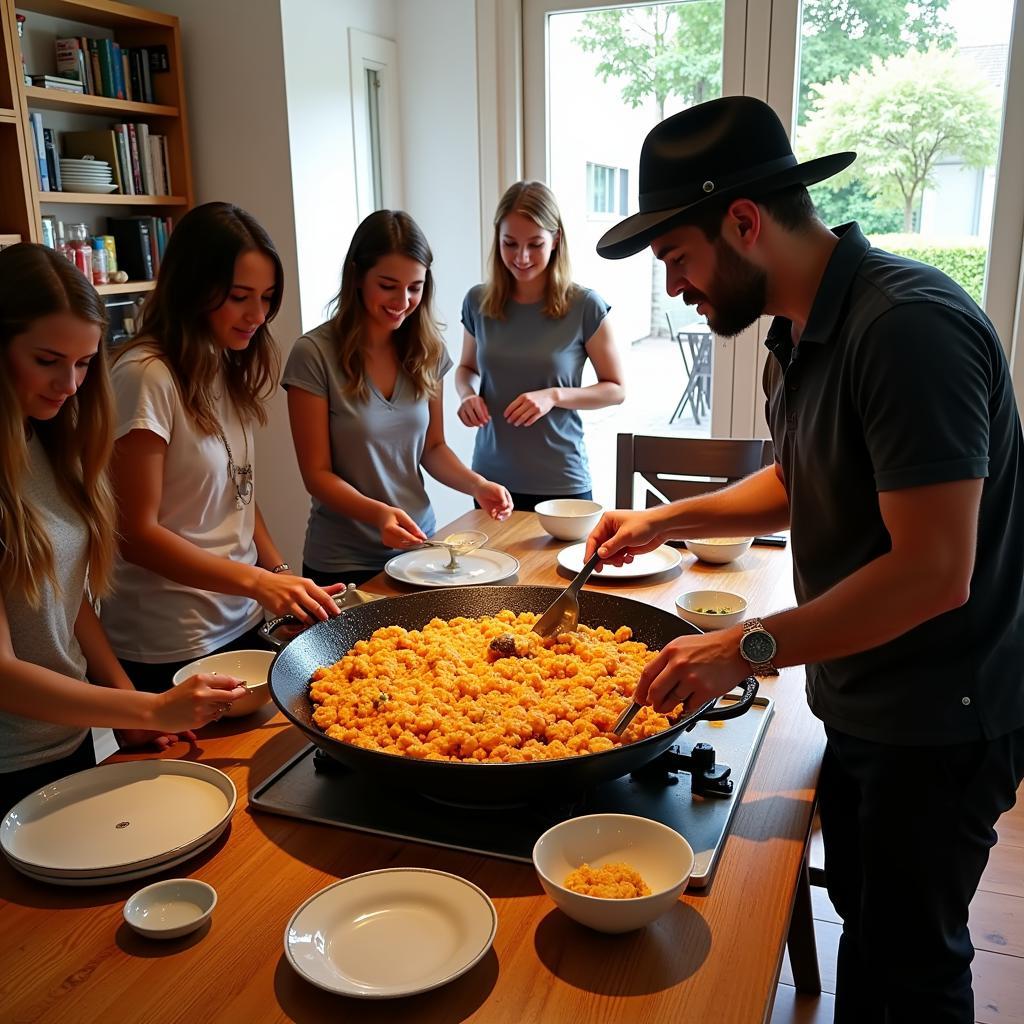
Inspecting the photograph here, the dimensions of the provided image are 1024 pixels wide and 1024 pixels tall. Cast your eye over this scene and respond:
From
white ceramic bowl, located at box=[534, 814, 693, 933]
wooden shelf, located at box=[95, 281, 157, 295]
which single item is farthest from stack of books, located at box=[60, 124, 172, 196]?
white ceramic bowl, located at box=[534, 814, 693, 933]

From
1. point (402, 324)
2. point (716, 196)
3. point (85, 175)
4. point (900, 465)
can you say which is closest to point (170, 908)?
point (900, 465)

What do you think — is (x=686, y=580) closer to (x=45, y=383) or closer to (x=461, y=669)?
(x=461, y=669)

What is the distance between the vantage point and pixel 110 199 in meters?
3.60

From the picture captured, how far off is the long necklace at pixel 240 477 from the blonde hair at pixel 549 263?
50.4 inches

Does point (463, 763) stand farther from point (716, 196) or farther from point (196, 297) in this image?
point (196, 297)

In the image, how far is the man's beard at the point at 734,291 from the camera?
1.35m

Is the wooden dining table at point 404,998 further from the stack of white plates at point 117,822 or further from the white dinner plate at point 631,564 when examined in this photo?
the white dinner plate at point 631,564

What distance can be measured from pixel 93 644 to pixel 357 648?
0.49 metres

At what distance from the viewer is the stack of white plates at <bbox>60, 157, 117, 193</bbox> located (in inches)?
139

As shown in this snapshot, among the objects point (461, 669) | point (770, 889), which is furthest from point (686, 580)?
Answer: point (770, 889)

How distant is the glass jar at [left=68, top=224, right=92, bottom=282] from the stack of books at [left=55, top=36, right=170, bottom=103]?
51cm

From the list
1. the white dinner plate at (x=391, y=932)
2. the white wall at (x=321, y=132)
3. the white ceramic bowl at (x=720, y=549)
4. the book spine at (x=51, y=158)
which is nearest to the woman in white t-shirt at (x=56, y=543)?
the white dinner plate at (x=391, y=932)

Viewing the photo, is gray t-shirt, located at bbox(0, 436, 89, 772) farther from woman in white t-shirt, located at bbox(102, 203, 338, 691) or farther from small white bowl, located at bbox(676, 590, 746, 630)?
small white bowl, located at bbox(676, 590, 746, 630)

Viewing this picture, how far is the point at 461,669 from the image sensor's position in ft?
5.04
